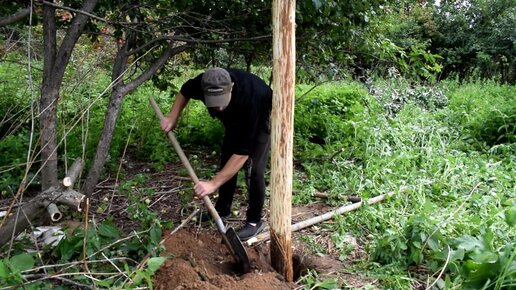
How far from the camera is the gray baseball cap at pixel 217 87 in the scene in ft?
10.3

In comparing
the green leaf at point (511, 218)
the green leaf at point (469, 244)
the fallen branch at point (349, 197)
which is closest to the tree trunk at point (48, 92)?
the fallen branch at point (349, 197)

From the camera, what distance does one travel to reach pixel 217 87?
3.14 m

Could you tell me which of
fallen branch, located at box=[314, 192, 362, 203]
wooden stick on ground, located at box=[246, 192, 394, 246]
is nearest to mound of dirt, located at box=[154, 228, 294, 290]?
wooden stick on ground, located at box=[246, 192, 394, 246]

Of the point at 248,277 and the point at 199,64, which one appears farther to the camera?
the point at 199,64

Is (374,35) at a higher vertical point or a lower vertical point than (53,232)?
higher

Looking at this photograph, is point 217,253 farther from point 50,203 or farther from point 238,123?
point 50,203

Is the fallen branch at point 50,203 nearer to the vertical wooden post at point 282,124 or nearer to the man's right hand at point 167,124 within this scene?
the vertical wooden post at point 282,124

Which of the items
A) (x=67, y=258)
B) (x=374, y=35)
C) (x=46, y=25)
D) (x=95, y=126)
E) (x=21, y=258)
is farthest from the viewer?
(x=95, y=126)

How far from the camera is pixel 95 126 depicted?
17.9 feet

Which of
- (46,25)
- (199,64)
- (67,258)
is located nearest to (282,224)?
(67,258)

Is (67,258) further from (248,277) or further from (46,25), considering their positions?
(46,25)

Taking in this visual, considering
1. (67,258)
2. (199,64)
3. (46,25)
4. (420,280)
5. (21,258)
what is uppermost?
(46,25)

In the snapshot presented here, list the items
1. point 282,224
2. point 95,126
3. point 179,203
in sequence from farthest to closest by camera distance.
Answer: point 95,126, point 179,203, point 282,224

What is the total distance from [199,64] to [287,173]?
9.62 ft
